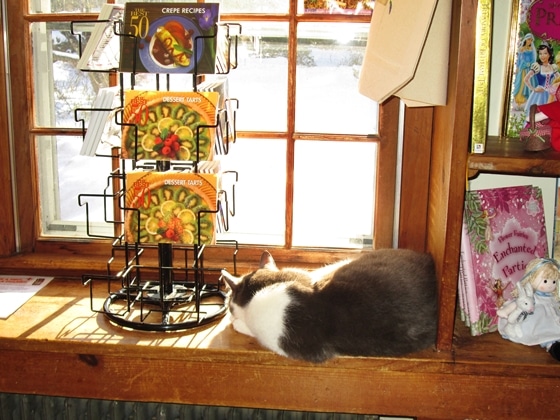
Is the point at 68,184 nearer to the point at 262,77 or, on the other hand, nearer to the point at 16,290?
the point at 16,290

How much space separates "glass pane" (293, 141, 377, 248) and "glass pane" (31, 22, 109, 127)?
2.02ft

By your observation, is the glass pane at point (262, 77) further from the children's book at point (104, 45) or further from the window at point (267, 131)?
the children's book at point (104, 45)

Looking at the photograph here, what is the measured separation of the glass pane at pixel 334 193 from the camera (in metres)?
1.60

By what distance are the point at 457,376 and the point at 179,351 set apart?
594mm

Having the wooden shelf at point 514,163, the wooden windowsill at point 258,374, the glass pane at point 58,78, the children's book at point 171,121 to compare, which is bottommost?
the wooden windowsill at point 258,374

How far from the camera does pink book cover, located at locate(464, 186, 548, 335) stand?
4.10ft

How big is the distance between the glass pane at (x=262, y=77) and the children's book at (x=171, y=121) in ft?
1.22

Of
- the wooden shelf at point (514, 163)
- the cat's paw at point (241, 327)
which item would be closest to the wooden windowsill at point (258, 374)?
the cat's paw at point (241, 327)

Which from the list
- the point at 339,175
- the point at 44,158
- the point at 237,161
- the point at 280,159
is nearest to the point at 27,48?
the point at 44,158

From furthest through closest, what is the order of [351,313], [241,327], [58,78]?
[58,78]
[241,327]
[351,313]

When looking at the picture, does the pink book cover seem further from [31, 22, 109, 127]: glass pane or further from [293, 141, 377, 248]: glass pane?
[31, 22, 109, 127]: glass pane

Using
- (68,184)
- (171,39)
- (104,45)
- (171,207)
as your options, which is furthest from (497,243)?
(68,184)

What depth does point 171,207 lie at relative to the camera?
4.09ft

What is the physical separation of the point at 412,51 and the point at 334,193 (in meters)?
0.61
